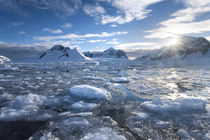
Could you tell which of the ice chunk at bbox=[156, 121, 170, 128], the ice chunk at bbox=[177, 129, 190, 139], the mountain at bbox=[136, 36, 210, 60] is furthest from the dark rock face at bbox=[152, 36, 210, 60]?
the ice chunk at bbox=[177, 129, 190, 139]

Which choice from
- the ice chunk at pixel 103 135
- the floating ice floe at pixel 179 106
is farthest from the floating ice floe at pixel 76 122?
the floating ice floe at pixel 179 106

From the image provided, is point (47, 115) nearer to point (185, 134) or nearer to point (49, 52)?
Result: point (185, 134)

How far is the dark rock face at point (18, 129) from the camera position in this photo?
Result: 2.40 m

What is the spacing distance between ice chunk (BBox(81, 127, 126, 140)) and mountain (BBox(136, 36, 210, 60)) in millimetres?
82181

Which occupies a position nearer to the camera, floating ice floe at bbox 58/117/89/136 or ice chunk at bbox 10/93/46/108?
floating ice floe at bbox 58/117/89/136

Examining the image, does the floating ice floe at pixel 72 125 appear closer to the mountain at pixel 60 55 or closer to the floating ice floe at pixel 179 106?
the floating ice floe at pixel 179 106

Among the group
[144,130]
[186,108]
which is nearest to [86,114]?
[144,130]

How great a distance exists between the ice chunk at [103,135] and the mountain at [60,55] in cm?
6359

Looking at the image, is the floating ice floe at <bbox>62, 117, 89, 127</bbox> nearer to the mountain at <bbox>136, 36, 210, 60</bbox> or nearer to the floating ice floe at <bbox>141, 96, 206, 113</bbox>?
the floating ice floe at <bbox>141, 96, 206, 113</bbox>

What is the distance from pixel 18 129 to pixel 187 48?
9173 cm

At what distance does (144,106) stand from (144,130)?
131 centimetres

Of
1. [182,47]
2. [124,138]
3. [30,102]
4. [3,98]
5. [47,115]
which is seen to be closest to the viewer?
[124,138]

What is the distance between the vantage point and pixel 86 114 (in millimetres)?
3414

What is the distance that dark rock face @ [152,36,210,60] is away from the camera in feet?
235
